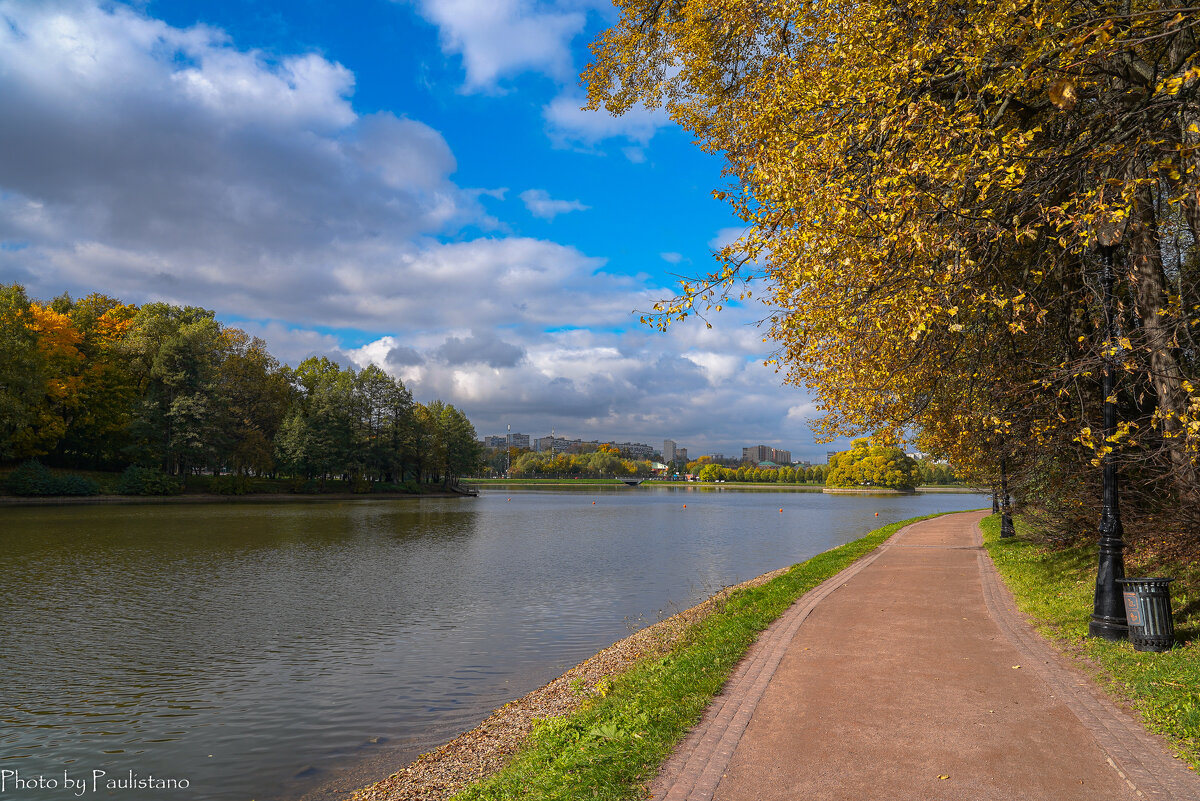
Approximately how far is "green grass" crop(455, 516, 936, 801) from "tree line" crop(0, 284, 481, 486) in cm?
5397

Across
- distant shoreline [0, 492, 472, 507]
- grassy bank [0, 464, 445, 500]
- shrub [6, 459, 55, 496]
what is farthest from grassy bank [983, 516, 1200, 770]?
grassy bank [0, 464, 445, 500]

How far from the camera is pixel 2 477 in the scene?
47.6m

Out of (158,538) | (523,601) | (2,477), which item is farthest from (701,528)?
(2,477)

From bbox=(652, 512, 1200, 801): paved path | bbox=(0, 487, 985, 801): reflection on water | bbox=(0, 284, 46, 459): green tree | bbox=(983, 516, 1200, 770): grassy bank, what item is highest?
bbox=(0, 284, 46, 459): green tree

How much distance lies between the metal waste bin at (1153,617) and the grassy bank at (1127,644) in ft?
0.47

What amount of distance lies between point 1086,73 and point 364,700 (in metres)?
12.2

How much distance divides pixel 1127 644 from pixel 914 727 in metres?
4.31

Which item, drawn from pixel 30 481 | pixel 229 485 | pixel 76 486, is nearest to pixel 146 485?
pixel 76 486

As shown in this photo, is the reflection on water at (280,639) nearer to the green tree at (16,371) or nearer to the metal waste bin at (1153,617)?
the metal waste bin at (1153,617)

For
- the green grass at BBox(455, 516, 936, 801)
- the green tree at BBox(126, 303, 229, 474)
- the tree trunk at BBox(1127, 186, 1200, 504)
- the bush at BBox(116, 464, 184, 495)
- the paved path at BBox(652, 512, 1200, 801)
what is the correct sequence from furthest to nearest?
1. the green tree at BBox(126, 303, 229, 474)
2. the bush at BBox(116, 464, 184, 495)
3. the tree trunk at BBox(1127, 186, 1200, 504)
4. the green grass at BBox(455, 516, 936, 801)
5. the paved path at BBox(652, 512, 1200, 801)

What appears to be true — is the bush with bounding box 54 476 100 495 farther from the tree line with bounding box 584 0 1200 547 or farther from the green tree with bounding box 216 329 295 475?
the tree line with bounding box 584 0 1200 547

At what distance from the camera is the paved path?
5.03 meters

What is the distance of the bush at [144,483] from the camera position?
176 ft

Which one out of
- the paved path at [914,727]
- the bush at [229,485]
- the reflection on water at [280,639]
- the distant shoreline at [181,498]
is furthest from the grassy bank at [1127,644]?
the bush at [229,485]
